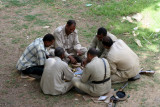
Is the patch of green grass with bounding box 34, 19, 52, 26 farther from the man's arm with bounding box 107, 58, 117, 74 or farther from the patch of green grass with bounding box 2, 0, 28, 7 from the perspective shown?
the man's arm with bounding box 107, 58, 117, 74

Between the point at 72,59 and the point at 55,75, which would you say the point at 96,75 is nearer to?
the point at 55,75

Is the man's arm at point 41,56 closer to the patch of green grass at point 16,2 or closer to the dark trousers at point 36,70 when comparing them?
the dark trousers at point 36,70

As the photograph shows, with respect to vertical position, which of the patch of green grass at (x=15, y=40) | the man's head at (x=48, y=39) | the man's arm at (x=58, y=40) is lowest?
the patch of green grass at (x=15, y=40)

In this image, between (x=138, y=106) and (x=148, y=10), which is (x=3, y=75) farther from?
(x=148, y=10)

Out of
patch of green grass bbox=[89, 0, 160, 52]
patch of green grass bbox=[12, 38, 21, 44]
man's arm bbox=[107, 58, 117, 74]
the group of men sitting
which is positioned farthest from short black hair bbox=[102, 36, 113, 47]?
patch of green grass bbox=[12, 38, 21, 44]

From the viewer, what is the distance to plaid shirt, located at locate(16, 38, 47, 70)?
15.8 ft

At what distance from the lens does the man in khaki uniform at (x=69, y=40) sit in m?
5.59

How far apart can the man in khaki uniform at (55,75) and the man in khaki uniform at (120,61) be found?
101 centimetres

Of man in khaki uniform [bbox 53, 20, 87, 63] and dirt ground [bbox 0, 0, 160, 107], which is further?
man in khaki uniform [bbox 53, 20, 87, 63]

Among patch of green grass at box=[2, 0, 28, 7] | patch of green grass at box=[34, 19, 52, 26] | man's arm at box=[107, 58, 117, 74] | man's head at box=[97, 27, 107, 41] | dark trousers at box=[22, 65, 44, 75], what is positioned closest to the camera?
man's arm at box=[107, 58, 117, 74]

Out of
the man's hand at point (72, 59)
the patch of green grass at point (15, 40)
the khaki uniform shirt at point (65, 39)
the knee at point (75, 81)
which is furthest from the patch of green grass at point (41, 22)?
the knee at point (75, 81)

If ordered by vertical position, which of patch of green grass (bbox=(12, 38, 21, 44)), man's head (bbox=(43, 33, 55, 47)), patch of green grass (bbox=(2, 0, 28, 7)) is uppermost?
patch of green grass (bbox=(2, 0, 28, 7))

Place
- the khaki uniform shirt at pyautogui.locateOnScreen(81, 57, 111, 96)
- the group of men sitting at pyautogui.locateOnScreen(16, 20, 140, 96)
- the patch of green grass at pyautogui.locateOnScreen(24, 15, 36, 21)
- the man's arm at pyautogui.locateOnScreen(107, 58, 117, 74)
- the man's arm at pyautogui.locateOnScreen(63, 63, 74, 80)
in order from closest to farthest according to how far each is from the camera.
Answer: the khaki uniform shirt at pyautogui.locateOnScreen(81, 57, 111, 96), the group of men sitting at pyautogui.locateOnScreen(16, 20, 140, 96), the man's arm at pyautogui.locateOnScreen(63, 63, 74, 80), the man's arm at pyautogui.locateOnScreen(107, 58, 117, 74), the patch of green grass at pyautogui.locateOnScreen(24, 15, 36, 21)

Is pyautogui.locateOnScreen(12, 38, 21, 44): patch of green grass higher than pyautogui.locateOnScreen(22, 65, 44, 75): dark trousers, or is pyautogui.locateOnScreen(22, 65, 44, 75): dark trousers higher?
pyautogui.locateOnScreen(12, 38, 21, 44): patch of green grass
